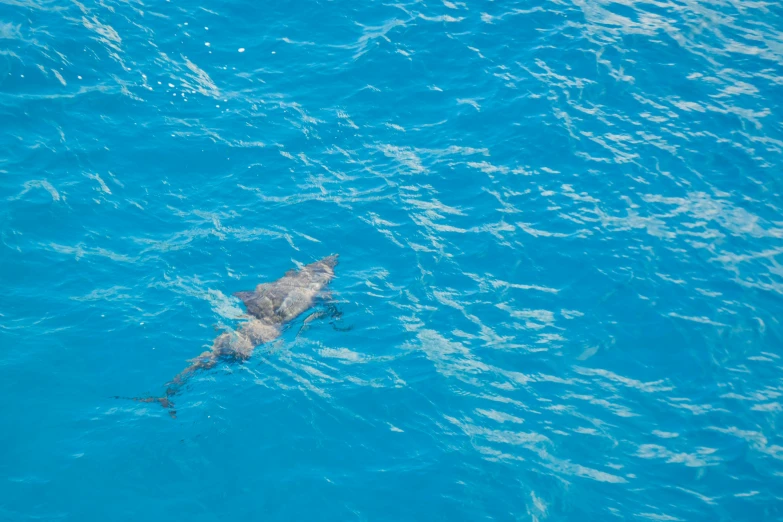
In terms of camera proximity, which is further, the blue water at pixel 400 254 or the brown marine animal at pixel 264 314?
the brown marine animal at pixel 264 314

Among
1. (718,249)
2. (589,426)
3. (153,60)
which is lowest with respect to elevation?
(589,426)

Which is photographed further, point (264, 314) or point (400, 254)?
point (400, 254)

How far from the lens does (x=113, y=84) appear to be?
66.0ft

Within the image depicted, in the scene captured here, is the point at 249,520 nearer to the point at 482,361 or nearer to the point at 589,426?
the point at 482,361

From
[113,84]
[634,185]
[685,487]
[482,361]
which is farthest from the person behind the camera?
[113,84]

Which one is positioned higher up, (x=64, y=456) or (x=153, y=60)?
(x=153, y=60)

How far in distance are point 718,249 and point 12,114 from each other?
18.9 meters

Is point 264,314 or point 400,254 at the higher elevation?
point 400,254

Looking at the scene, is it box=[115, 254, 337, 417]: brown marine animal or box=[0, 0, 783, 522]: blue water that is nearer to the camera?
box=[0, 0, 783, 522]: blue water

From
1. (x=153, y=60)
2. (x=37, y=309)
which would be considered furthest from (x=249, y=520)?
(x=153, y=60)

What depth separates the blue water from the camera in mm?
13359

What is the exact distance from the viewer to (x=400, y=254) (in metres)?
17.0

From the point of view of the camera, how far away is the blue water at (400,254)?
526 inches

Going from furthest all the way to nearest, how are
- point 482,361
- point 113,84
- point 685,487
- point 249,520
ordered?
1. point 113,84
2. point 482,361
3. point 685,487
4. point 249,520
